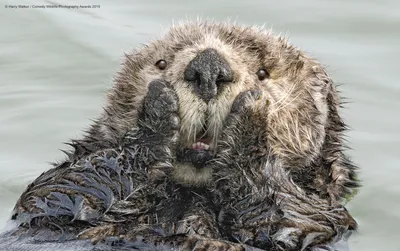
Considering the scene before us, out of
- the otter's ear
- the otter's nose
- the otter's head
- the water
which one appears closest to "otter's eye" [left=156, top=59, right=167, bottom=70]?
the otter's head

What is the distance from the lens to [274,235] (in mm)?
4906

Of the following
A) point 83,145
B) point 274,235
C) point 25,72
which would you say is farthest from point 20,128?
point 274,235

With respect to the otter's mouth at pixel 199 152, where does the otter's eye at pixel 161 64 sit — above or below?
above

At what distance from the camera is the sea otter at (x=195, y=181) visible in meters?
4.88

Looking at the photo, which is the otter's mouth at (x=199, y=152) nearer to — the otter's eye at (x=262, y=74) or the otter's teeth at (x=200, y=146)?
the otter's teeth at (x=200, y=146)

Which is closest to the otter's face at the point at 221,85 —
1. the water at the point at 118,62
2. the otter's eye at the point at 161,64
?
the otter's eye at the point at 161,64

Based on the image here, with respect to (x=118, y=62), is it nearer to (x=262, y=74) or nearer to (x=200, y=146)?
(x=262, y=74)

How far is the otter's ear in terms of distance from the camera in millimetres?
5613

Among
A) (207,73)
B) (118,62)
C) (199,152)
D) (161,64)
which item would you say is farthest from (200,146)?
(118,62)

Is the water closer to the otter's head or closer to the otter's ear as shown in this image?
the otter's ear

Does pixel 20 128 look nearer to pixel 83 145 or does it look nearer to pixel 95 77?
pixel 95 77

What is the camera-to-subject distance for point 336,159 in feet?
18.7

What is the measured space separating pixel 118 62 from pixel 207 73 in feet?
12.1

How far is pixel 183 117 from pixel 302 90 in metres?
0.90
